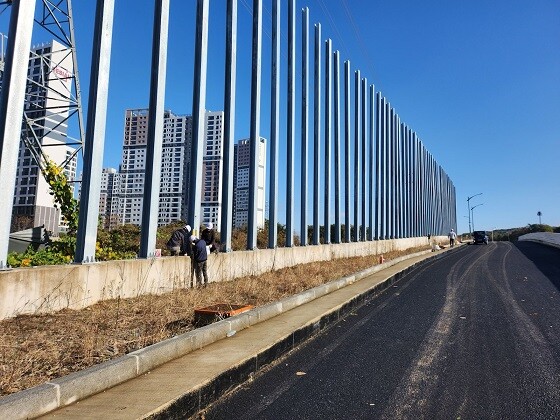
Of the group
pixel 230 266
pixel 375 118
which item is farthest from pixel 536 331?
pixel 375 118

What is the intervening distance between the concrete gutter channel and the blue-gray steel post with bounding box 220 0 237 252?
5526 millimetres

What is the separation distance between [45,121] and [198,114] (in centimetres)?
1157

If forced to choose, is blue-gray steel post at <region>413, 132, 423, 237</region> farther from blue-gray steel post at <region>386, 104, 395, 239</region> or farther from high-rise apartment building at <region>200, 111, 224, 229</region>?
high-rise apartment building at <region>200, 111, 224, 229</region>

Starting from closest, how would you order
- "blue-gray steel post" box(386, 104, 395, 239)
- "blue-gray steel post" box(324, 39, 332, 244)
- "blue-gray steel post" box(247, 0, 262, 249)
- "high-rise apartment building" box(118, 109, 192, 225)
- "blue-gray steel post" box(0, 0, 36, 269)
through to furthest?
"blue-gray steel post" box(0, 0, 36, 269) < "blue-gray steel post" box(247, 0, 262, 249) < "high-rise apartment building" box(118, 109, 192, 225) < "blue-gray steel post" box(324, 39, 332, 244) < "blue-gray steel post" box(386, 104, 395, 239)

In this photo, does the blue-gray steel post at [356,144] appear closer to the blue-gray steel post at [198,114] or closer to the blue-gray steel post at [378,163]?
the blue-gray steel post at [378,163]

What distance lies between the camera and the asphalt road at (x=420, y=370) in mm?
3738

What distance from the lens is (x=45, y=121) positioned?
19172mm

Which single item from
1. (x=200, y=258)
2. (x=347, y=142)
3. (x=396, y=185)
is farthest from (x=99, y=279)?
(x=396, y=185)

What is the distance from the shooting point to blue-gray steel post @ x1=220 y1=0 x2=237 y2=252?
491 inches

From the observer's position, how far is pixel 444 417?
3.53m

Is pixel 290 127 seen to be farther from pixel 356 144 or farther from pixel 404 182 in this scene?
pixel 404 182

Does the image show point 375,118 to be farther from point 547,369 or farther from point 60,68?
point 547,369

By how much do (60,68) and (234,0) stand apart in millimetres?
9978

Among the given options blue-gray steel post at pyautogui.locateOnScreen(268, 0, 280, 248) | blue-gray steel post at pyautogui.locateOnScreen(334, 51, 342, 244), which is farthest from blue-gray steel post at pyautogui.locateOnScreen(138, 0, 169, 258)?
blue-gray steel post at pyautogui.locateOnScreen(334, 51, 342, 244)
